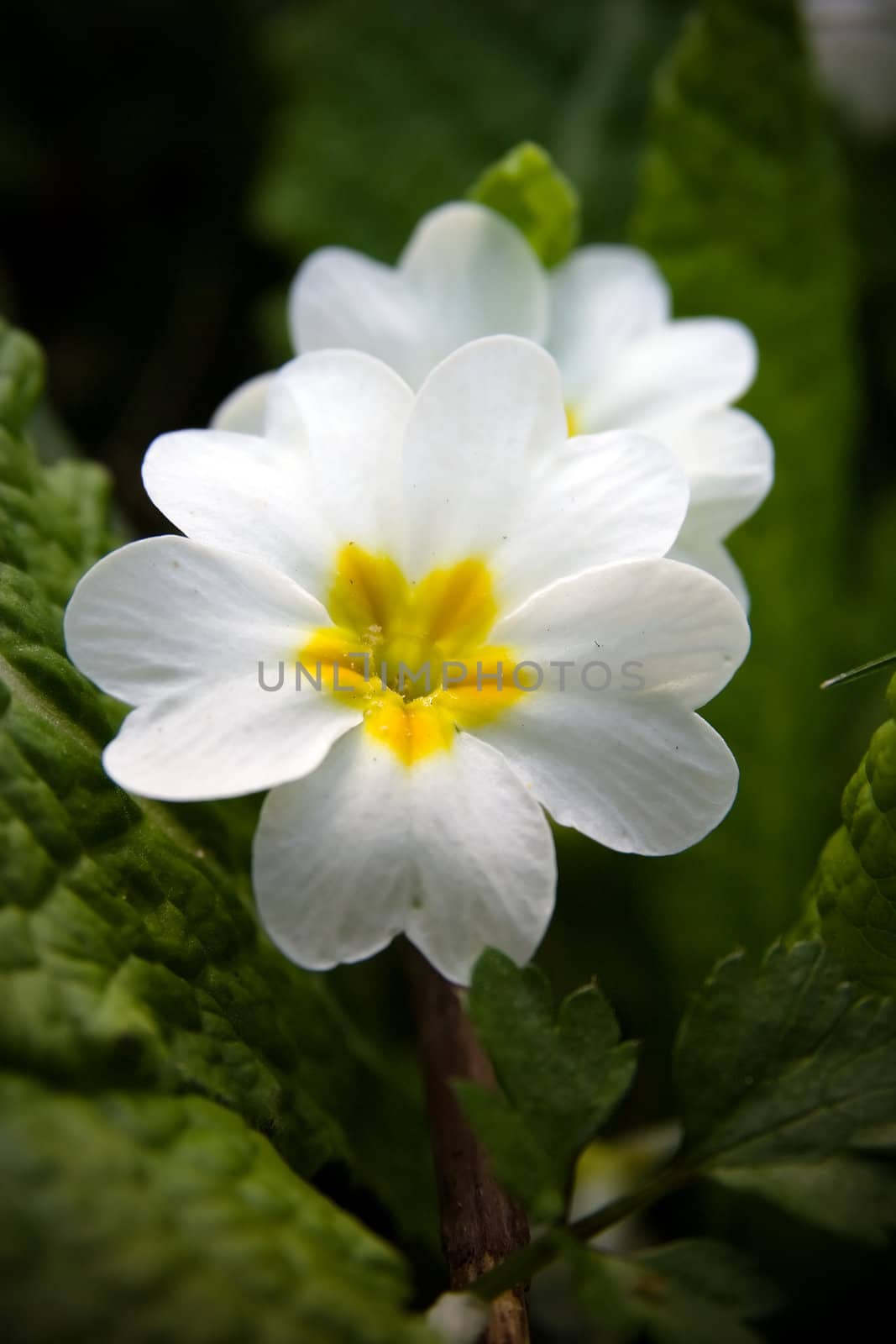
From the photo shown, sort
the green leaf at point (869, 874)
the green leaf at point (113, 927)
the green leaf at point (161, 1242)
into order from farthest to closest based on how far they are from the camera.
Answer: the green leaf at point (869, 874)
the green leaf at point (113, 927)
the green leaf at point (161, 1242)

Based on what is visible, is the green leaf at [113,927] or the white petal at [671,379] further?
the white petal at [671,379]

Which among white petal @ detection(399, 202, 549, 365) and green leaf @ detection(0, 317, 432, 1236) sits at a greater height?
white petal @ detection(399, 202, 549, 365)

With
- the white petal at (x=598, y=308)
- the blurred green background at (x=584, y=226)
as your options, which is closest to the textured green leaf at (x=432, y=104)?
the blurred green background at (x=584, y=226)

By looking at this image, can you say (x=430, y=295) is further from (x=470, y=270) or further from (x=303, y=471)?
(x=303, y=471)

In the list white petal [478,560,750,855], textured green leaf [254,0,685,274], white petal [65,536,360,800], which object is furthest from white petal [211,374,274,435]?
textured green leaf [254,0,685,274]

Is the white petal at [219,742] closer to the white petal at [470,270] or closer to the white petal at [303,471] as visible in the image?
the white petal at [303,471]

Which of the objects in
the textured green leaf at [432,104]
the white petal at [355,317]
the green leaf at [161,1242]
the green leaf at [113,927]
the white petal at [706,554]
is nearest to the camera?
the green leaf at [161,1242]

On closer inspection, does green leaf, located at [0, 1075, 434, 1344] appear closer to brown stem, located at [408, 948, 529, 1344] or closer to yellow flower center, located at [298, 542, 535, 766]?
brown stem, located at [408, 948, 529, 1344]
